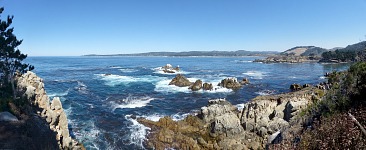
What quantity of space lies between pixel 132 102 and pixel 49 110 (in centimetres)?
1715

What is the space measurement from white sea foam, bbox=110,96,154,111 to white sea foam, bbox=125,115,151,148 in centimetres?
709

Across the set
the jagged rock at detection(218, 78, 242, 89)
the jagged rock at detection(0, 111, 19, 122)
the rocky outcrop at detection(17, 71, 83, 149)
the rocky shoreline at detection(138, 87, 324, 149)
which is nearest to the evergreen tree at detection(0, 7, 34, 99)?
the rocky outcrop at detection(17, 71, 83, 149)

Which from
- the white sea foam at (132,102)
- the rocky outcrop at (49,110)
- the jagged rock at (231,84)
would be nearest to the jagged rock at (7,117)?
the rocky outcrop at (49,110)

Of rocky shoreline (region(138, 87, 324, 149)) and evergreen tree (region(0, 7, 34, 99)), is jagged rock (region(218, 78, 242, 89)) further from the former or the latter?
evergreen tree (region(0, 7, 34, 99))

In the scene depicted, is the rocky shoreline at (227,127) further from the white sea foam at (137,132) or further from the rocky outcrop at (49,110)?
the rocky outcrop at (49,110)

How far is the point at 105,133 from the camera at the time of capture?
84.3ft

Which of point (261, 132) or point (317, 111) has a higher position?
point (317, 111)

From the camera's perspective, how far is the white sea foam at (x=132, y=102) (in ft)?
119

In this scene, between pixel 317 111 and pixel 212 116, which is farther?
pixel 212 116

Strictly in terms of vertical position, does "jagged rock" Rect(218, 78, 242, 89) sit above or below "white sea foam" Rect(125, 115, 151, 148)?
above

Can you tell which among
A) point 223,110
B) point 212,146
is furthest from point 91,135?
point 223,110

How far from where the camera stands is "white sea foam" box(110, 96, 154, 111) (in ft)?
119

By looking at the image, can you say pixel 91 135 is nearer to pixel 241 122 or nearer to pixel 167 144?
pixel 167 144

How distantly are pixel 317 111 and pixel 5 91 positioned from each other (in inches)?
1002
